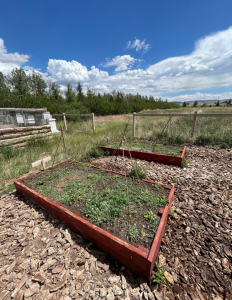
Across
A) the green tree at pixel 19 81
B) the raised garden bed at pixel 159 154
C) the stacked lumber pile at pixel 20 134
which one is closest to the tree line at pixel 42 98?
the green tree at pixel 19 81

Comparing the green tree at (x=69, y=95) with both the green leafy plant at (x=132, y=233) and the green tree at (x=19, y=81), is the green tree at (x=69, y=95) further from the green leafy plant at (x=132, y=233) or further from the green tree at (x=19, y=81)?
the green leafy plant at (x=132, y=233)

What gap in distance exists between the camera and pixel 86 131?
9.16 meters

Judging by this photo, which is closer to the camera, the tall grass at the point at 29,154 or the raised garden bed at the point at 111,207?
the raised garden bed at the point at 111,207

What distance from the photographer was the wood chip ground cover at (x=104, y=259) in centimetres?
152

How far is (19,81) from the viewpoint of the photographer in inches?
782

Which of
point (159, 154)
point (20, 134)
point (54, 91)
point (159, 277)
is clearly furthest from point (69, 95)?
point (159, 277)

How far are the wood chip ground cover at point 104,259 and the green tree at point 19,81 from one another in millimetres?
23175

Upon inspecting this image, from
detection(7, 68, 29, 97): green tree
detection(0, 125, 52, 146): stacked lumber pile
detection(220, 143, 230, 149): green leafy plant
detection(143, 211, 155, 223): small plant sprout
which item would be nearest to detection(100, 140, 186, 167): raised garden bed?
detection(220, 143, 230, 149): green leafy plant

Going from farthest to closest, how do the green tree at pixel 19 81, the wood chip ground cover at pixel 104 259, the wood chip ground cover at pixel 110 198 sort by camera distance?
1. the green tree at pixel 19 81
2. the wood chip ground cover at pixel 110 198
3. the wood chip ground cover at pixel 104 259

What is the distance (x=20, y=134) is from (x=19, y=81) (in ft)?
63.2

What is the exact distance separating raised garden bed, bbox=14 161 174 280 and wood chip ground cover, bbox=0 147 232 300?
172mm

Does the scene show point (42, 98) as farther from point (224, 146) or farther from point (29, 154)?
point (224, 146)

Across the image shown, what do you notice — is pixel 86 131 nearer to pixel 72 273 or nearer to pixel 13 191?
pixel 13 191

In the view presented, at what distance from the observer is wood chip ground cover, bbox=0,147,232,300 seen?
4.99 feet
